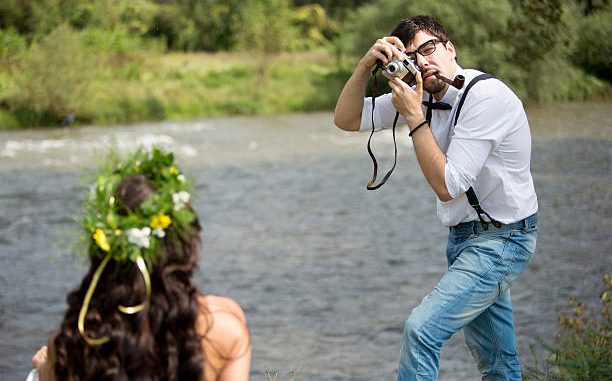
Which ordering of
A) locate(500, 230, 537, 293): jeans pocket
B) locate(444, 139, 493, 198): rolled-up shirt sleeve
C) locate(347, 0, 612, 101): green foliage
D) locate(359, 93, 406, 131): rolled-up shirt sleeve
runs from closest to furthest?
locate(444, 139, 493, 198): rolled-up shirt sleeve < locate(500, 230, 537, 293): jeans pocket < locate(359, 93, 406, 131): rolled-up shirt sleeve < locate(347, 0, 612, 101): green foliage

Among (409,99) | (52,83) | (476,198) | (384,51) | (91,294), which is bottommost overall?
(52,83)

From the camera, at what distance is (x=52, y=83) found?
98.8 feet

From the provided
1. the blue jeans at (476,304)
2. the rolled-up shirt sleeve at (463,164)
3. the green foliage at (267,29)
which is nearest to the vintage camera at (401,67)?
the rolled-up shirt sleeve at (463,164)

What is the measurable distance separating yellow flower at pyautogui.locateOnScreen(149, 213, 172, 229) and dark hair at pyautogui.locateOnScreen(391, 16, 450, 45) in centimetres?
186

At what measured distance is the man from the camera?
389 cm

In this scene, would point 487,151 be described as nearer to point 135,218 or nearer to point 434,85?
point 434,85

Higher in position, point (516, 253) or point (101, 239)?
point (101, 239)

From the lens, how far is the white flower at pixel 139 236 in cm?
255

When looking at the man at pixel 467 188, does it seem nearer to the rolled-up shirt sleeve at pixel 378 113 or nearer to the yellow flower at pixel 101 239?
the rolled-up shirt sleeve at pixel 378 113

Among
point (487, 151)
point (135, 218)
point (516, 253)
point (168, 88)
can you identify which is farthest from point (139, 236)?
point (168, 88)

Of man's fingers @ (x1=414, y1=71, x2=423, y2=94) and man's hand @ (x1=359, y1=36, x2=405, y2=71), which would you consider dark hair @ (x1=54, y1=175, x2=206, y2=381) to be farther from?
man's hand @ (x1=359, y1=36, x2=405, y2=71)

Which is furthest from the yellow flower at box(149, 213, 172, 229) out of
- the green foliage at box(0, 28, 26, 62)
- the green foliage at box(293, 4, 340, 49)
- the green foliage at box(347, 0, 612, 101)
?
the green foliage at box(293, 4, 340, 49)

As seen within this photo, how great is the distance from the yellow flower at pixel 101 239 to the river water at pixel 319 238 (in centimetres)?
30

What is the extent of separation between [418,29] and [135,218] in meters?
1.92
